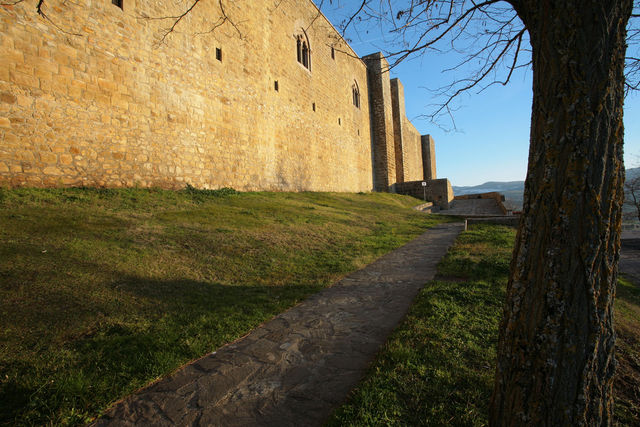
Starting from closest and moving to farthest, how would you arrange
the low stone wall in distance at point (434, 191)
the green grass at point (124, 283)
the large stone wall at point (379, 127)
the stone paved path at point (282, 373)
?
the stone paved path at point (282, 373), the green grass at point (124, 283), the low stone wall in distance at point (434, 191), the large stone wall at point (379, 127)

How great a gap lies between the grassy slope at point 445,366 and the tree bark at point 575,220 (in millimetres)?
441

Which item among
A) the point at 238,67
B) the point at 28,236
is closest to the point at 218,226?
the point at 28,236

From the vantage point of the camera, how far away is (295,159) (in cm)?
1452

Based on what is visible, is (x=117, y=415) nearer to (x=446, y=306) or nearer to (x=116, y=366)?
(x=116, y=366)

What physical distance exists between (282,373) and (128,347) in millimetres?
1277

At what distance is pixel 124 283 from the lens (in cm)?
349

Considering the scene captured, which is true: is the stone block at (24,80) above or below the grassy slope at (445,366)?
above

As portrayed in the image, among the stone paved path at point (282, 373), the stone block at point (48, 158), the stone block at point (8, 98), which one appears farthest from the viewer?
the stone block at point (48, 158)

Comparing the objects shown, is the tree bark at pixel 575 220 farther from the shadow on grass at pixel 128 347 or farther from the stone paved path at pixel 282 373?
the shadow on grass at pixel 128 347

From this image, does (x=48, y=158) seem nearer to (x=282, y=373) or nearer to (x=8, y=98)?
(x=8, y=98)

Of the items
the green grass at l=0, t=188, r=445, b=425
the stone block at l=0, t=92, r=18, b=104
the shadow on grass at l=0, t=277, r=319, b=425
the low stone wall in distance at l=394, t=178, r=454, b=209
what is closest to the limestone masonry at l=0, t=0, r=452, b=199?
the stone block at l=0, t=92, r=18, b=104

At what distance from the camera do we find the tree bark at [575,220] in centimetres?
129

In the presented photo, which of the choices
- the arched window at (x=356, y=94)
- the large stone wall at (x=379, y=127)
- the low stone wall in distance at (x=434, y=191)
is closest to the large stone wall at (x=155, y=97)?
the arched window at (x=356, y=94)

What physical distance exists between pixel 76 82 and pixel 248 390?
25.9 feet
